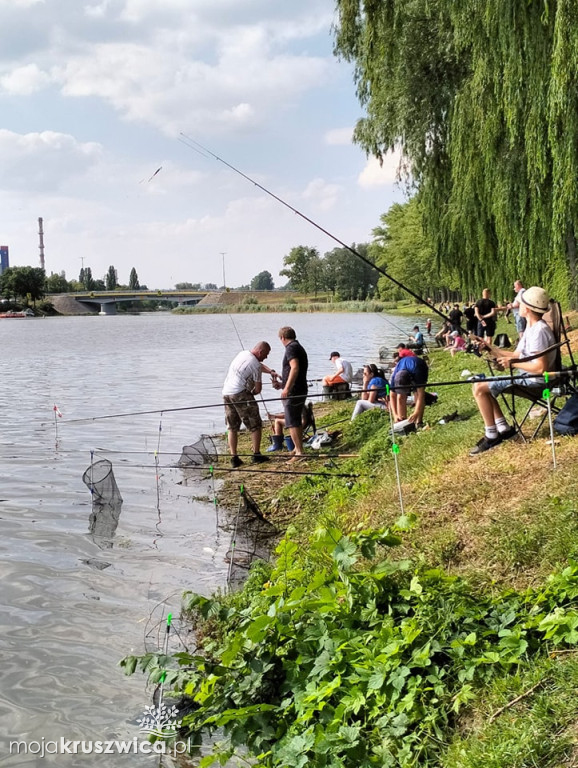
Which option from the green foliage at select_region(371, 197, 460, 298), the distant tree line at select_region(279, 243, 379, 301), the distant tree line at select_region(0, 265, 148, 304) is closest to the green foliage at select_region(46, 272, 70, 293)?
the distant tree line at select_region(0, 265, 148, 304)

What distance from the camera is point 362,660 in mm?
3932

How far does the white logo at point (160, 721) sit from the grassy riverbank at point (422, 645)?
28cm

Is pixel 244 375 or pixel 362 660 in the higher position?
pixel 244 375

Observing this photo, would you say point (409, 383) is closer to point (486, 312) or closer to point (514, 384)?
point (514, 384)

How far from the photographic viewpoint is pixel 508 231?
14.6 metres

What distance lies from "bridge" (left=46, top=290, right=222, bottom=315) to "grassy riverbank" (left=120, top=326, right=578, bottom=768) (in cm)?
8099

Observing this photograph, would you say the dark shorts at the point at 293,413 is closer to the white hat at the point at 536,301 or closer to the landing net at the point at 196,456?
the landing net at the point at 196,456

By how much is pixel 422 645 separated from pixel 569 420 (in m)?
3.35

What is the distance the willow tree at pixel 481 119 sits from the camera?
1100cm

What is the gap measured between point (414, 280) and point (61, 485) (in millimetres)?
61691

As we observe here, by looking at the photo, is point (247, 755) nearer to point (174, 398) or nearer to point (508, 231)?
point (508, 231)

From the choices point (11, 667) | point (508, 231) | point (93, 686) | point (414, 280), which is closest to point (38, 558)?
point (11, 667)

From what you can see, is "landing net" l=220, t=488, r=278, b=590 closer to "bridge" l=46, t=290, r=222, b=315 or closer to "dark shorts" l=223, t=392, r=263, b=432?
"dark shorts" l=223, t=392, r=263, b=432

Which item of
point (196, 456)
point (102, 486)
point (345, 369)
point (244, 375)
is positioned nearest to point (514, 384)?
point (244, 375)
